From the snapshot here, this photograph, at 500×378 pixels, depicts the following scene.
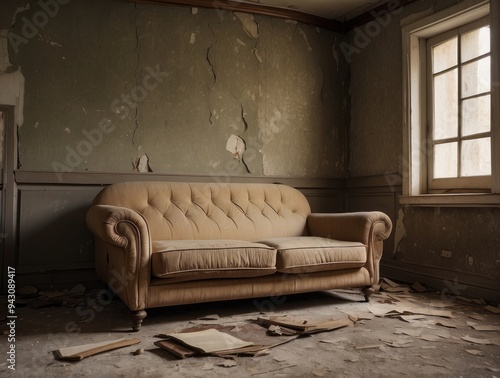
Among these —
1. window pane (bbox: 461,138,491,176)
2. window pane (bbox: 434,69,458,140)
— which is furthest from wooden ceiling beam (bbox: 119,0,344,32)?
window pane (bbox: 461,138,491,176)

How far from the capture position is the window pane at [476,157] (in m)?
3.35

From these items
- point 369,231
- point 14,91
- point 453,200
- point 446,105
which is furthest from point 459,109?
→ point 14,91

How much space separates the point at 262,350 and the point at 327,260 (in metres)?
0.98

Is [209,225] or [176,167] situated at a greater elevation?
[176,167]

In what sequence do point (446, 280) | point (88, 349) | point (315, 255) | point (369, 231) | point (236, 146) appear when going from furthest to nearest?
point (236, 146)
point (446, 280)
point (369, 231)
point (315, 255)
point (88, 349)

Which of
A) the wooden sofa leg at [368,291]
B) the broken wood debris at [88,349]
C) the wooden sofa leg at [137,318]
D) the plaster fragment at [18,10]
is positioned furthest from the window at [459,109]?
the plaster fragment at [18,10]

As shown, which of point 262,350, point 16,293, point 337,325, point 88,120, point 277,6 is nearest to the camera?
point 262,350

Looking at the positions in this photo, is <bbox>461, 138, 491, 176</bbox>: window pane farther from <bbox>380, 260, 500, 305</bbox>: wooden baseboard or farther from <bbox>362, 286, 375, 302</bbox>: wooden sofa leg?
<bbox>362, 286, 375, 302</bbox>: wooden sofa leg

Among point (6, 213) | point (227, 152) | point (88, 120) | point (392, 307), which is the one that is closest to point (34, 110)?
point (88, 120)

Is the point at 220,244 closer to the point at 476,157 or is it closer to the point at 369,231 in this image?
the point at 369,231

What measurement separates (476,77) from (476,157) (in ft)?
2.08

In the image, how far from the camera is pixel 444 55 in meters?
3.76

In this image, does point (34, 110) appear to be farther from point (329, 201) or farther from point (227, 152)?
point (329, 201)

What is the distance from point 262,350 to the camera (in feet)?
6.93
